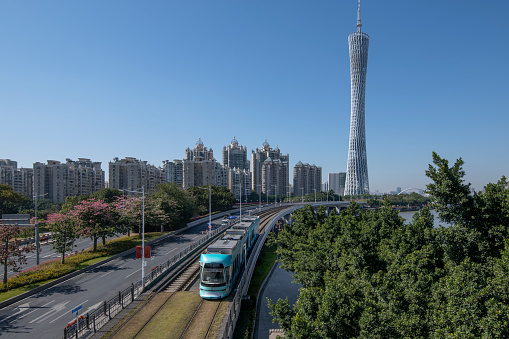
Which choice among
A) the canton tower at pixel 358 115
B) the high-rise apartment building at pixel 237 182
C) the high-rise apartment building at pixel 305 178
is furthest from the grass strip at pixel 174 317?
the high-rise apartment building at pixel 305 178

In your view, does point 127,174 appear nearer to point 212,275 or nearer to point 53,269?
point 53,269

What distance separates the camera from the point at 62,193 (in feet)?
323

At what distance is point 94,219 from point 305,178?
14003cm

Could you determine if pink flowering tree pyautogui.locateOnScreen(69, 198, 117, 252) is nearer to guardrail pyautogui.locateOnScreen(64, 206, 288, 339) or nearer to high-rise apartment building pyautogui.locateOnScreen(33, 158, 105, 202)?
guardrail pyautogui.locateOnScreen(64, 206, 288, 339)

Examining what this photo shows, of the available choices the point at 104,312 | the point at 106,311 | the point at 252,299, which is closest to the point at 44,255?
the point at 106,311

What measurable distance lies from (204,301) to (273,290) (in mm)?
15144

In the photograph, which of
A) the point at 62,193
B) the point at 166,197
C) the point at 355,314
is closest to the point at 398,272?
the point at 355,314

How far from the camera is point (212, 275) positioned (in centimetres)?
2173

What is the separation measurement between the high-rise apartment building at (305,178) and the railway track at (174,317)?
14538 cm

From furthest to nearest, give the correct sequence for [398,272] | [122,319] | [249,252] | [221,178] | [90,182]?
[221,178]
[90,182]
[249,252]
[122,319]
[398,272]

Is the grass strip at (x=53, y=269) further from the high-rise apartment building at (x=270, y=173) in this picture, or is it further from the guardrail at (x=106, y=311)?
the high-rise apartment building at (x=270, y=173)

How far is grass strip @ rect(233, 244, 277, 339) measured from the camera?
21806 mm

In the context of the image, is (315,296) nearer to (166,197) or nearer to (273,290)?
(273,290)

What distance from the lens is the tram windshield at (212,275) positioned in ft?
70.7
